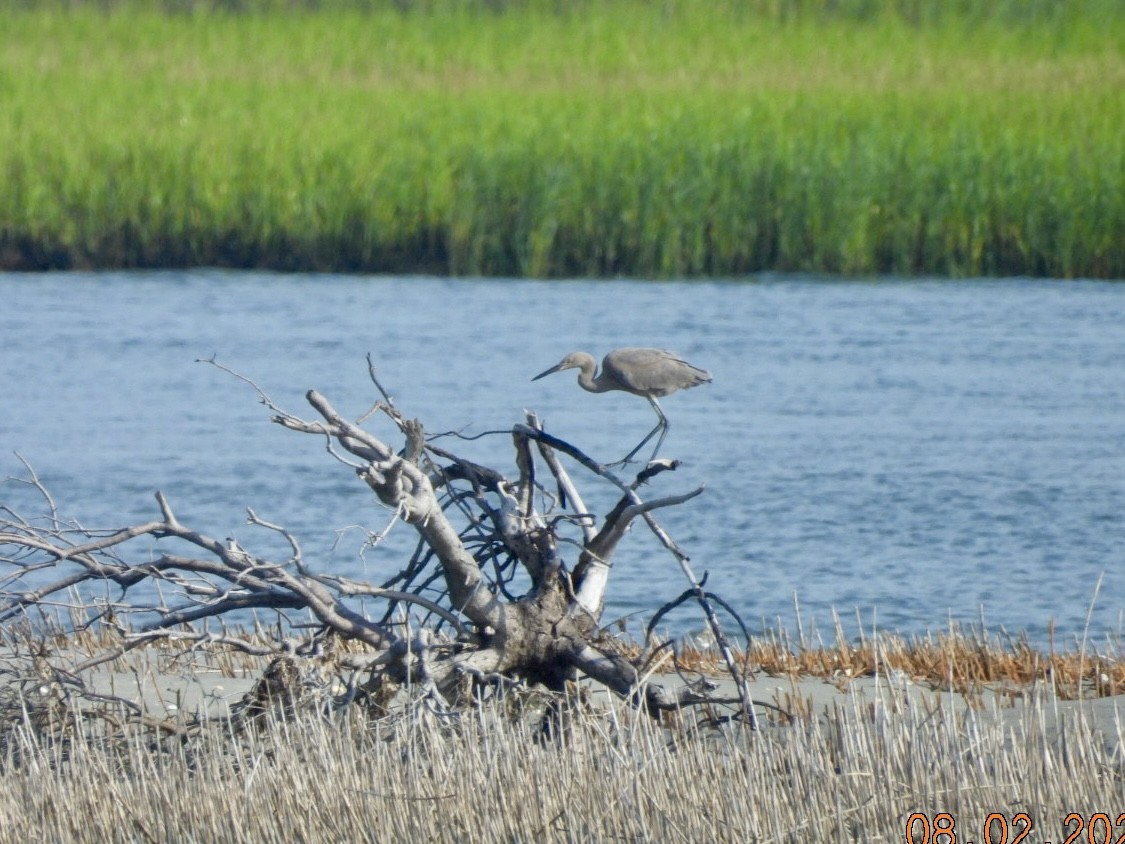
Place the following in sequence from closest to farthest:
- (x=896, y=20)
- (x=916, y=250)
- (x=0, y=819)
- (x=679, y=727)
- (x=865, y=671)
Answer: (x=0, y=819), (x=679, y=727), (x=865, y=671), (x=916, y=250), (x=896, y=20)

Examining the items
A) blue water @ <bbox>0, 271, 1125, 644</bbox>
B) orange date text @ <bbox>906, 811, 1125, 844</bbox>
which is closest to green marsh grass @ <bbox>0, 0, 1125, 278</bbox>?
blue water @ <bbox>0, 271, 1125, 644</bbox>

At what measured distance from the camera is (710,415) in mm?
12227

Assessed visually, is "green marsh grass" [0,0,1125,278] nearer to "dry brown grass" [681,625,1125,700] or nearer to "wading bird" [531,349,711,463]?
"dry brown grass" [681,625,1125,700]

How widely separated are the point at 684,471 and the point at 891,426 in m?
1.84

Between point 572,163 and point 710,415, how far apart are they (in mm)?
6003

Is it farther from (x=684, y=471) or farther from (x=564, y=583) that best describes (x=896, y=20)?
(x=564, y=583)

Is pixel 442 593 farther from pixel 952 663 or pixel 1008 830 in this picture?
pixel 1008 830

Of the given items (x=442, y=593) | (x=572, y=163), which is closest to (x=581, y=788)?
(x=442, y=593)

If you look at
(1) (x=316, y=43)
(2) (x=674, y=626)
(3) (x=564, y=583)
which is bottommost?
(2) (x=674, y=626)

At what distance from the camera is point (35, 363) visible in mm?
13625

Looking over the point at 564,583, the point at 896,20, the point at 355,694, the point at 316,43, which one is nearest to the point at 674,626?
the point at 564,583

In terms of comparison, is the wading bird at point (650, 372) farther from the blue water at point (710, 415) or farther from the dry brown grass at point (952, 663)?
the dry brown grass at point (952, 663)

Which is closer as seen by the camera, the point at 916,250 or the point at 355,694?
the point at 355,694

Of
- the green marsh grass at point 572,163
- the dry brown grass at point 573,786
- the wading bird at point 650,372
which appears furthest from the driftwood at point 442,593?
the green marsh grass at point 572,163
